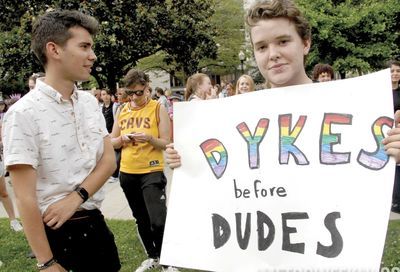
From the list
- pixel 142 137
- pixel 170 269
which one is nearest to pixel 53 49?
pixel 142 137

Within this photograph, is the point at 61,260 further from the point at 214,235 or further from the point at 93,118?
the point at 214,235

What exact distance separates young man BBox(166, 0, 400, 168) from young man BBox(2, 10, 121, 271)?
85 cm

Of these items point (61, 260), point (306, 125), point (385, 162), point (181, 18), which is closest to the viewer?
Answer: point (385, 162)

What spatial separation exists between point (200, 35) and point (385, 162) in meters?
15.7

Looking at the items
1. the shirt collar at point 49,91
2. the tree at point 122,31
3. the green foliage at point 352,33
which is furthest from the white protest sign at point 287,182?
the green foliage at point 352,33

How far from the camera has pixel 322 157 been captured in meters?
1.79

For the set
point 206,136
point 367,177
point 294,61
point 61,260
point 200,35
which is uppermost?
point 200,35

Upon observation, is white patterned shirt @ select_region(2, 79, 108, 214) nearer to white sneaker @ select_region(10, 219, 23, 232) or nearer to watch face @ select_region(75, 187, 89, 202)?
watch face @ select_region(75, 187, 89, 202)

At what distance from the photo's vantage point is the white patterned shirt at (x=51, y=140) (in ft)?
6.60

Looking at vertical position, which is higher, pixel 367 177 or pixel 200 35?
pixel 200 35

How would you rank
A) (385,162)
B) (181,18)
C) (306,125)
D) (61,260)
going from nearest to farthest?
(385,162), (306,125), (61,260), (181,18)

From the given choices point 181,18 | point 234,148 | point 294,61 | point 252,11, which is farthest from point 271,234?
point 181,18

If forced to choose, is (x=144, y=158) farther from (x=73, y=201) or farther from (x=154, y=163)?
(x=73, y=201)

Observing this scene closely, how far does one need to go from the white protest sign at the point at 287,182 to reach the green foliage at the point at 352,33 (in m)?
21.6
